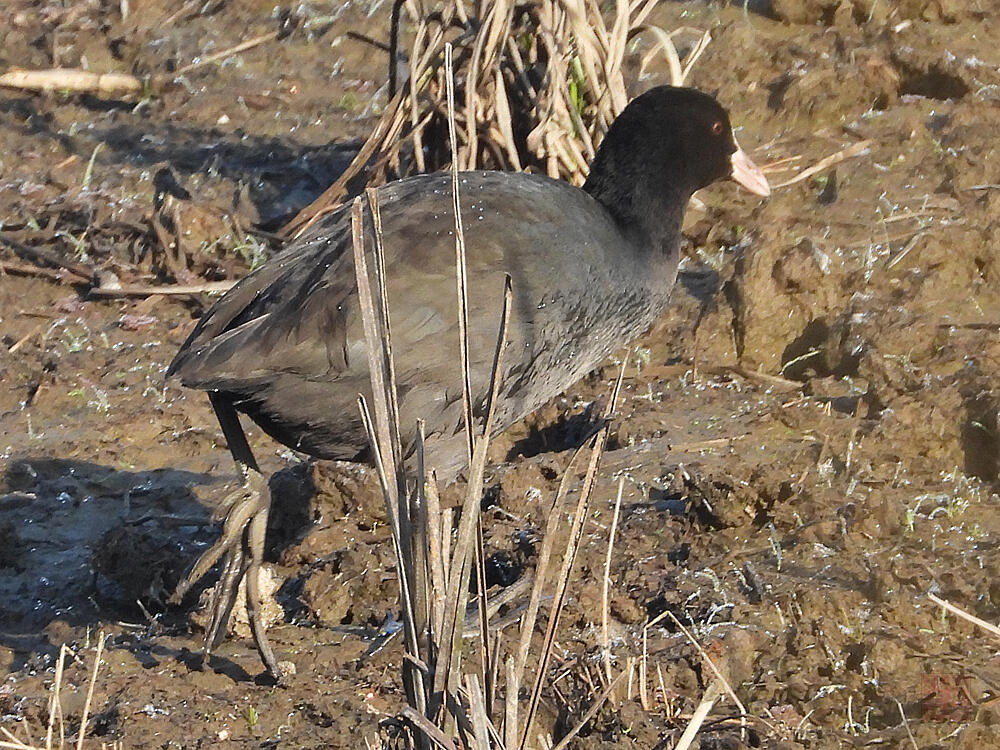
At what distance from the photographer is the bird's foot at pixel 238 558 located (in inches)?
138

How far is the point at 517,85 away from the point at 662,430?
1.63m

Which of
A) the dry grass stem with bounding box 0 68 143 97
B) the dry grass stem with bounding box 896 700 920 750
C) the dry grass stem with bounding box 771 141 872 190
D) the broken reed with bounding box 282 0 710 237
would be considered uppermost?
the broken reed with bounding box 282 0 710 237

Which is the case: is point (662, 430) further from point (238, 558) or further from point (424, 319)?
point (238, 558)

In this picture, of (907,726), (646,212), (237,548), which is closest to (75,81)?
(646,212)

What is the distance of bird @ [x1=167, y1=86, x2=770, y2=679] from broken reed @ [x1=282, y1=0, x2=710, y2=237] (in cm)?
120

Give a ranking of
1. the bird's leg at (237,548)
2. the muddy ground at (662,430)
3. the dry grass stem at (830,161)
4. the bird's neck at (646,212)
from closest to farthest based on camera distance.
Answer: the muddy ground at (662,430)
the bird's leg at (237,548)
the bird's neck at (646,212)
the dry grass stem at (830,161)

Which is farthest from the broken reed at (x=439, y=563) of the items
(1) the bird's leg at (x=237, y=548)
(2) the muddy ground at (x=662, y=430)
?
(1) the bird's leg at (x=237, y=548)

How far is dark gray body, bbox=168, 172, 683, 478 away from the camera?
3428mm

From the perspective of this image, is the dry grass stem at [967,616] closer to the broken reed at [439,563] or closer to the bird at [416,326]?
the broken reed at [439,563]

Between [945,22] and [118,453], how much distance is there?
3870 mm

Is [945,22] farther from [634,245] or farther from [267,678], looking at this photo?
[267,678]

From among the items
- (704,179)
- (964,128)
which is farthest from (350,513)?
(964,128)

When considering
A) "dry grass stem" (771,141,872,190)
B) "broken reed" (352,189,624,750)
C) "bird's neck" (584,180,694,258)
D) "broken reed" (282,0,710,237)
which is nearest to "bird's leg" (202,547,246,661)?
"broken reed" (352,189,624,750)

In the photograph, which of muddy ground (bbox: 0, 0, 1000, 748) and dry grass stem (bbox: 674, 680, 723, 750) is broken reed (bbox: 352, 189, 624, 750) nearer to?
dry grass stem (bbox: 674, 680, 723, 750)
